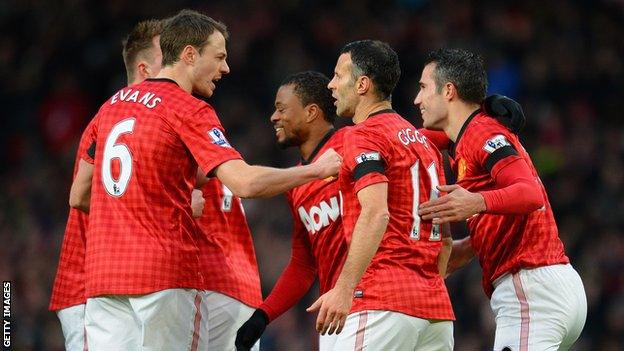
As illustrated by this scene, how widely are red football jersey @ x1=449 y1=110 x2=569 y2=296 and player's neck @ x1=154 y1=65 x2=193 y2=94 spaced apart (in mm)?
1489

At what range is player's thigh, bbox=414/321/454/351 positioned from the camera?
18.8 feet

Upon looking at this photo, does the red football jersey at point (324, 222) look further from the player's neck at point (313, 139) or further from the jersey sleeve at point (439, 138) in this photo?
the jersey sleeve at point (439, 138)

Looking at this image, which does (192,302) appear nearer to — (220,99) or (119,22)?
(220,99)

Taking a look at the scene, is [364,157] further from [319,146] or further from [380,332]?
[319,146]

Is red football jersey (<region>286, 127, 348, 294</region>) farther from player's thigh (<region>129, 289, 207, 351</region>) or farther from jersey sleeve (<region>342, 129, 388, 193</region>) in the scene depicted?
player's thigh (<region>129, 289, 207, 351</region>)

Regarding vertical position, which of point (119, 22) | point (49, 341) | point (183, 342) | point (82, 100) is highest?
point (119, 22)

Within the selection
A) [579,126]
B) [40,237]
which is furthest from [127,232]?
[579,126]

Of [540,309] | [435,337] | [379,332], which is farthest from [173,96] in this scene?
[540,309]

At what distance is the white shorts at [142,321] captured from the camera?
214 inches

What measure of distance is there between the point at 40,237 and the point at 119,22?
3.31 m

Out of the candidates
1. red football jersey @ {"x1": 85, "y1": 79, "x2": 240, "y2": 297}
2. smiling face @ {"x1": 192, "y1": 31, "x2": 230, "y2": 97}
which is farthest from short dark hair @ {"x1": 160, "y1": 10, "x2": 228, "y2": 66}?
red football jersey @ {"x1": 85, "y1": 79, "x2": 240, "y2": 297}

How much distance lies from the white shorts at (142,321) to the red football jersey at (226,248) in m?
0.97

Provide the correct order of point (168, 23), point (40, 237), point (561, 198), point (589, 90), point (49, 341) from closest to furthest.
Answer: point (168, 23) < point (49, 341) < point (40, 237) < point (561, 198) < point (589, 90)

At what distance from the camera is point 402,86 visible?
13.9 m
